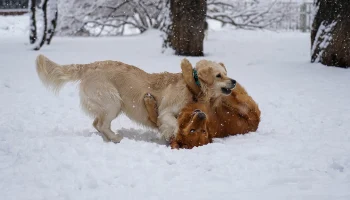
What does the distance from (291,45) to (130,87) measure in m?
9.92

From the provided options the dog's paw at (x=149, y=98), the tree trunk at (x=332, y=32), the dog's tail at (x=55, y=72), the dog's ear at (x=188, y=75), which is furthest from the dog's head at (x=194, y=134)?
the tree trunk at (x=332, y=32)

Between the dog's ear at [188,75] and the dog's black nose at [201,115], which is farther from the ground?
the dog's ear at [188,75]

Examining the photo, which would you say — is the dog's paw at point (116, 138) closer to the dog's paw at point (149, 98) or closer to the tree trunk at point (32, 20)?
the dog's paw at point (149, 98)

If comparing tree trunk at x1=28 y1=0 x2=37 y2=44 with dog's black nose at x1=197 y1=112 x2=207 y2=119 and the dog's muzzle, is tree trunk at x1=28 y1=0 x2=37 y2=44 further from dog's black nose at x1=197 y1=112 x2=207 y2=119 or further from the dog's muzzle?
dog's black nose at x1=197 y1=112 x2=207 y2=119

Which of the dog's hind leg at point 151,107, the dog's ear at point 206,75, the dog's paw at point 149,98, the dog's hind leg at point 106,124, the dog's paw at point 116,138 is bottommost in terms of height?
the dog's paw at point 116,138

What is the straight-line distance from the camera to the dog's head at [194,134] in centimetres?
387

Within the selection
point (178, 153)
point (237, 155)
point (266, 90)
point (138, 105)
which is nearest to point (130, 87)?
point (138, 105)

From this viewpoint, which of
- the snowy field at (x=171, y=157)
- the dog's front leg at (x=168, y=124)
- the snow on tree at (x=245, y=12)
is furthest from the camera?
the snow on tree at (x=245, y=12)

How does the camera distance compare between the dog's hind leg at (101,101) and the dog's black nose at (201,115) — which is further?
the dog's hind leg at (101,101)

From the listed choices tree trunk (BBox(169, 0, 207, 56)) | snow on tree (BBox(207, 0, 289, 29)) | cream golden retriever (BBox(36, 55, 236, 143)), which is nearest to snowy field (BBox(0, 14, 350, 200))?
cream golden retriever (BBox(36, 55, 236, 143))

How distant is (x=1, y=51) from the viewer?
10.7 m

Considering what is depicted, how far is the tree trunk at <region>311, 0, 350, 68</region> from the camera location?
25.9 feet

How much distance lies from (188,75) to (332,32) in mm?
4981

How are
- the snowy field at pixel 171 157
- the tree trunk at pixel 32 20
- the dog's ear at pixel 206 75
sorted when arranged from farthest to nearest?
the tree trunk at pixel 32 20 < the dog's ear at pixel 206 75 < the snowy field at pixel 171 157
